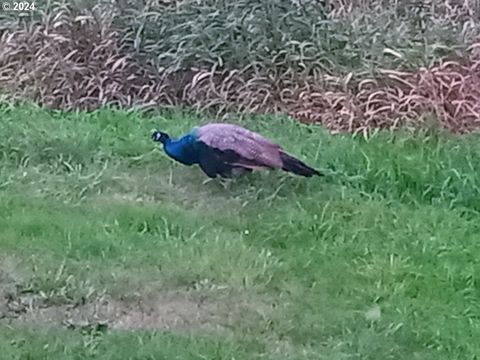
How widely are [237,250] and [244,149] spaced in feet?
2.78

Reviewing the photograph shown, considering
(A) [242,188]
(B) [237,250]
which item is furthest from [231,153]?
(B) [237,250]

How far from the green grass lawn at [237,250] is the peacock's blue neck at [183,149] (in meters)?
0.13

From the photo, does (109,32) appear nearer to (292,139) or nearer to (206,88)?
(206,88)

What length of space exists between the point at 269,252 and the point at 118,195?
99 cm

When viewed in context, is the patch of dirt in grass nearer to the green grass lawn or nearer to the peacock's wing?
the green grass lawn

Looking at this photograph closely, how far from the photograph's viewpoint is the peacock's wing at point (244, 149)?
581 cm

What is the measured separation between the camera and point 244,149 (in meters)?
5.84

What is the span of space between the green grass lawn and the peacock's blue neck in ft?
0.43
